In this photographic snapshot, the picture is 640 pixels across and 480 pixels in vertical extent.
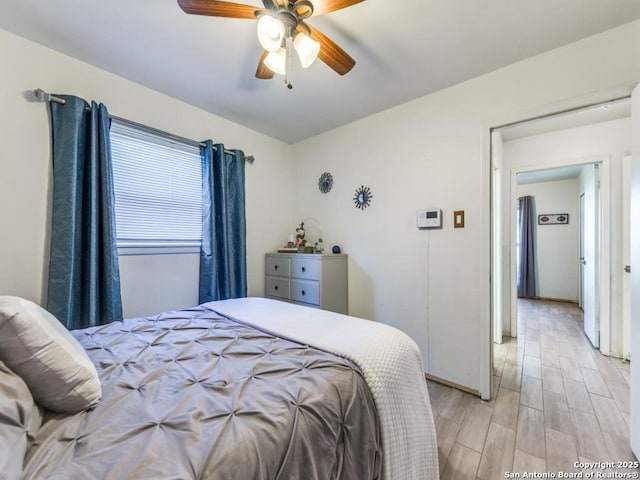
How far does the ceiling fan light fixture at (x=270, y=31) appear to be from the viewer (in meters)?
1.29

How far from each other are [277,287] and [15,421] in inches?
97.2

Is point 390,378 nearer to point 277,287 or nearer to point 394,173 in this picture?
point 394,173

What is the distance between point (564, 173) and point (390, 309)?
4.78 metres

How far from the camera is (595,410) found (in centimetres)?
189

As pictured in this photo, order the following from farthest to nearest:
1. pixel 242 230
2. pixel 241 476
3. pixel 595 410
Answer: pixel 242 230 < pixel 595 410 < pixel 241 476

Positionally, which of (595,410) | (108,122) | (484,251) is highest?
(108,122)

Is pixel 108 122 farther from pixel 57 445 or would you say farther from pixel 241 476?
pixel 241 476

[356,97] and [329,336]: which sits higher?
[356,97]

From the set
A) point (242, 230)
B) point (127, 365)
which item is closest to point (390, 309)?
point (242, 230)

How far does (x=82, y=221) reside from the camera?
1.90 metres

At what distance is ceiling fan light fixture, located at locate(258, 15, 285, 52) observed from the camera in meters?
1.29

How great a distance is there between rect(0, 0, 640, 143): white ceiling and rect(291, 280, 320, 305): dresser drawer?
175 centimetres

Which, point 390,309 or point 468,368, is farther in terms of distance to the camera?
point 390,309

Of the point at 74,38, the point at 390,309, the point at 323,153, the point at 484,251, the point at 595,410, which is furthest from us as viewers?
the point at 323,153
